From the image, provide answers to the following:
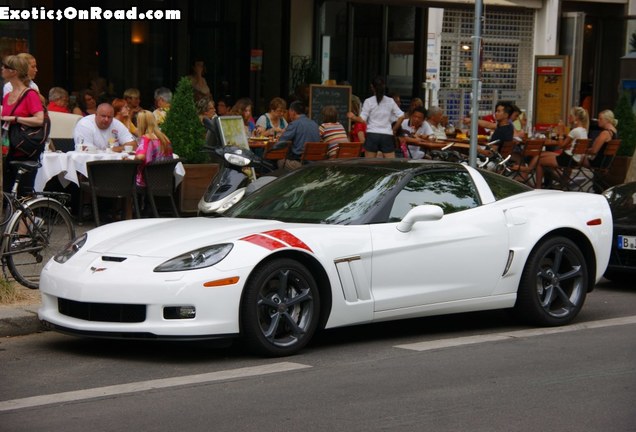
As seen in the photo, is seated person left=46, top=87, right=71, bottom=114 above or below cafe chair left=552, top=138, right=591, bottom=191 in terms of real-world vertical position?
above

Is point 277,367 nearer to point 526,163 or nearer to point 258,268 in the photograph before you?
point 258,268

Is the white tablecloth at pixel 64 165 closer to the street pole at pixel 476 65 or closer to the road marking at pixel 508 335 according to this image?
the street pole at pixel 476 65

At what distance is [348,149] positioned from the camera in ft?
55.7

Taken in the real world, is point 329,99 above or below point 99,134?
above

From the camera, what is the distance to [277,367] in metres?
7.45

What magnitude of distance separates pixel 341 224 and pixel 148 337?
5.35 feet

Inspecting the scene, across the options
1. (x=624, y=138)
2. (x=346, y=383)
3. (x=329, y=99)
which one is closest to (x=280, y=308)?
(x=346, y=383)

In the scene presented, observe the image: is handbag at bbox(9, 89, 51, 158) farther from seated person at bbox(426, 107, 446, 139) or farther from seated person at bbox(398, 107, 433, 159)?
seated person at bbox(426, 107, 446, 139)

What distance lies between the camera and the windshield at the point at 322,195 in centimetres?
838

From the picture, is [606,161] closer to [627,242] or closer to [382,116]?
[382,116]

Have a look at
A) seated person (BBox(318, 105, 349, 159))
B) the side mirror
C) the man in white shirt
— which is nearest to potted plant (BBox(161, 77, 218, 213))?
the man in white shirt

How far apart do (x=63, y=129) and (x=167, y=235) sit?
776cm

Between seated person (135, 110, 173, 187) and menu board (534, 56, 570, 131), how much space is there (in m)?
11.7

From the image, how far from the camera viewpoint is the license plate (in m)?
11.2
